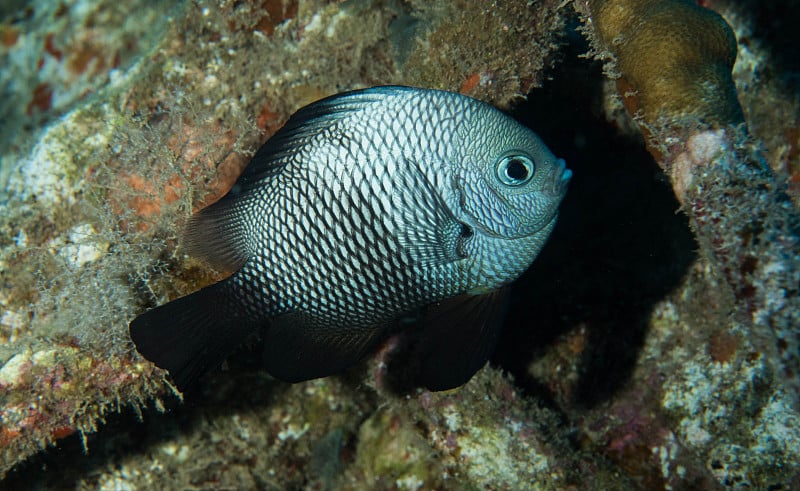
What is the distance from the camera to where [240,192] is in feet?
7.97

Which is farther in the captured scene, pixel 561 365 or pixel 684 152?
pixel 561 365

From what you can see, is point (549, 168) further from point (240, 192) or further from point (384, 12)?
point (384, 12)

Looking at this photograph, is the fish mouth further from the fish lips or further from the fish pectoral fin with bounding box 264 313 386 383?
the fish pectoral fin with bounding box 264 313 386 383

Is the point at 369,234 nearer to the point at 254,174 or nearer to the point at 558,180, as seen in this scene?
the point at 254,174

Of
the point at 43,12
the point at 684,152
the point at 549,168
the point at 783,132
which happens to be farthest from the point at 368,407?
the point at 43,12

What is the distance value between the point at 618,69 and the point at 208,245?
2589mm

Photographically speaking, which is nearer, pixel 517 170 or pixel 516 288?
pixel 517 170

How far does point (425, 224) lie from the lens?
2.25 m

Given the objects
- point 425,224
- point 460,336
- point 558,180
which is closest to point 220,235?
point 425,224

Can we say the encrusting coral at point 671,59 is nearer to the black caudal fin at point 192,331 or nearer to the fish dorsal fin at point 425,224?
the fish dorsal fin at point 425,224

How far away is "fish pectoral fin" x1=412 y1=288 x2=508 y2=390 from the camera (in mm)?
2387

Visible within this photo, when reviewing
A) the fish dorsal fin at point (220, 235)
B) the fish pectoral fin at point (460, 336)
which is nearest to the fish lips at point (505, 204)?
the fish pectoral fin at point (460, 336)

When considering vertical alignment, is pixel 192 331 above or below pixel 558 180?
below

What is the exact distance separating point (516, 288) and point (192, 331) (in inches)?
112
